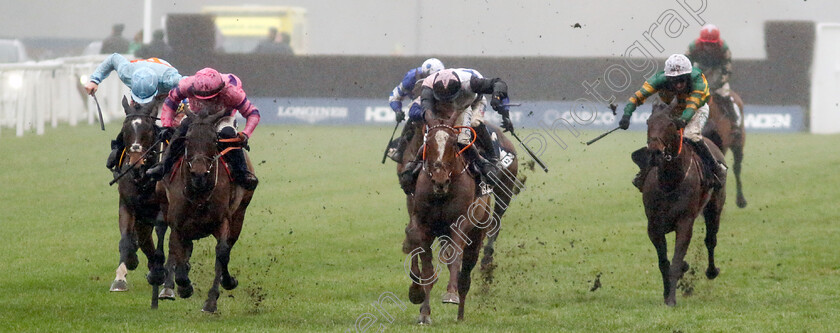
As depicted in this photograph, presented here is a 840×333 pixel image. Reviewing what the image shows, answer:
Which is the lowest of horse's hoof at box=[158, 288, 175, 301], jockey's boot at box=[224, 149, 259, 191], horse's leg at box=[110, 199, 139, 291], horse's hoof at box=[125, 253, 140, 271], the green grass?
the green grass

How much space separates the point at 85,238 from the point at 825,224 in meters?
8.88

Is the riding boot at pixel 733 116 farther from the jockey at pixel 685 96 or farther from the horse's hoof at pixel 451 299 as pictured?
the horse's hoof at pixel 451 299

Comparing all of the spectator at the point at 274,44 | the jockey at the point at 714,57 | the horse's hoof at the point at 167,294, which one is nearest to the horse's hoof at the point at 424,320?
the horse's hoof at the point at 167,294

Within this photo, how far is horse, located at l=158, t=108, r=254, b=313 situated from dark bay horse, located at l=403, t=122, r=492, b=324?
1.46 meters

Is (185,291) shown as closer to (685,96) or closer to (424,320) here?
(424,320)

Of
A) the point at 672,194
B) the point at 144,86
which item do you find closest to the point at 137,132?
the point at 144,86

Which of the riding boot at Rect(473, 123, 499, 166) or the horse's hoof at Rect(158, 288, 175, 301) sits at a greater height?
the riding boot at Rect(473, 123, 499, 166)

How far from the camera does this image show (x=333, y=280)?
1054 centimetres

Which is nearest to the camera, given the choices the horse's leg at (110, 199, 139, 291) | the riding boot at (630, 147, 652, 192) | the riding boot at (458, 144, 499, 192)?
the riding boot at (458, 144, 499, 192)

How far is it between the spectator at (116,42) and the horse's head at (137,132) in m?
20.5

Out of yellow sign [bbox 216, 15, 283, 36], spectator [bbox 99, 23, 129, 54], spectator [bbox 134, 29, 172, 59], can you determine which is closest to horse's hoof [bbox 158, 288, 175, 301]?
spectator [bbox 134, 29, 172, 59]

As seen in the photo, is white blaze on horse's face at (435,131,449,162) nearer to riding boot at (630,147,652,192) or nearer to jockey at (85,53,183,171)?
riding boot at (630,147,652,192)

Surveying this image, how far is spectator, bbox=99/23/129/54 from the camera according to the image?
29.0m

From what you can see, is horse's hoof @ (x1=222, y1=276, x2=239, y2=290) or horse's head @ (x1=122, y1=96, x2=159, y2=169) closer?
horse's head @ (x1=122, y1=96, x2=159, y2=169)
